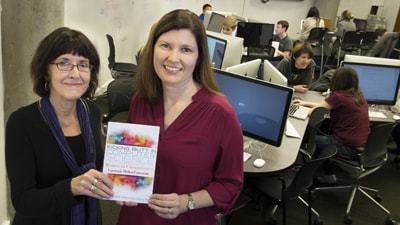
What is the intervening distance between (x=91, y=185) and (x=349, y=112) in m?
2.76

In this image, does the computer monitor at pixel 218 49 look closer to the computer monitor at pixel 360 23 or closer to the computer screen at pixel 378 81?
the computer screen at pixel 378 81

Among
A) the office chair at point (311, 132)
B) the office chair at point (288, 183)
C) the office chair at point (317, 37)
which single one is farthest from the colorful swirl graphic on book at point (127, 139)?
the office chair at point (317, 37)

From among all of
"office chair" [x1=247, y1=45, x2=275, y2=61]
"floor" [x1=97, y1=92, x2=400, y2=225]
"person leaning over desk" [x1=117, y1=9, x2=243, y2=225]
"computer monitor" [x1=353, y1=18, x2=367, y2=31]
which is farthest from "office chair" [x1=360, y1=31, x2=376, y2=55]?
"person leaning over desk" [x1=117, y1=9, x2=243, y2=225]

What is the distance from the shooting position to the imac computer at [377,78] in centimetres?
362

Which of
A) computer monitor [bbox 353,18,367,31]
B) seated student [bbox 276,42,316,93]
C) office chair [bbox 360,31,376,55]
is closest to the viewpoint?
seated student [bbox 276,42,316,93]

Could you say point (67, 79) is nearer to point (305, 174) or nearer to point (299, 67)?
point (305, 174)

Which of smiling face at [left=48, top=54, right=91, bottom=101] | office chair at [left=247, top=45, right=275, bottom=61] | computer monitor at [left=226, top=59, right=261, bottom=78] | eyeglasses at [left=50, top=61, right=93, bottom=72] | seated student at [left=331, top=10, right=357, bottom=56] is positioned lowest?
office chair at [left=247, top=45, right=275, bottom=61]

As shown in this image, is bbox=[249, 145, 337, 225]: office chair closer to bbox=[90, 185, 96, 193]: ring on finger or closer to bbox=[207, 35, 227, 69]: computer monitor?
bbox=[207, 35, 227, 69]: computer monitor

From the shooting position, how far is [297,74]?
14.0 ft

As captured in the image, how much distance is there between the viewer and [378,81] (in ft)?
12.0

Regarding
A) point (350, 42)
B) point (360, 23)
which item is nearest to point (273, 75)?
point (350, 42)

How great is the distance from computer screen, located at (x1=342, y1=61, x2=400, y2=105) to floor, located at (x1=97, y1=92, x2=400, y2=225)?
93 centimetres

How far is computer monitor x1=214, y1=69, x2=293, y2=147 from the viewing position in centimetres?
220

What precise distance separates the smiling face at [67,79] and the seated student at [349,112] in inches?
101
